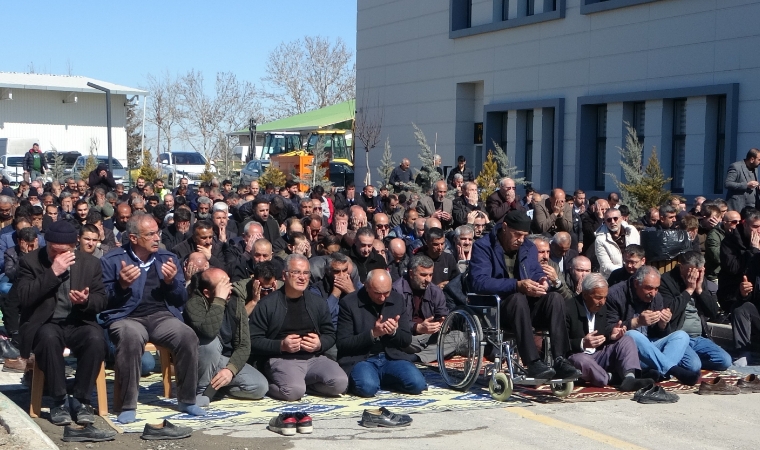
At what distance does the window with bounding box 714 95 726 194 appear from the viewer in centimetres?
2344

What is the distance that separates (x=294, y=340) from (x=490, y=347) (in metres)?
1.76

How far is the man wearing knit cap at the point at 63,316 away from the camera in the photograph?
8.09 metres

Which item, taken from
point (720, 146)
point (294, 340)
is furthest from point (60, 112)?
point (294, 340)

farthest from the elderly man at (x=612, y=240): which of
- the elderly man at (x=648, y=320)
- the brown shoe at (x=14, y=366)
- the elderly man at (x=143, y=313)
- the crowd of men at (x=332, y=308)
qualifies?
the brown shoe at (x=14, y=366)

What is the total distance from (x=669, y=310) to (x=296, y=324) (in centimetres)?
358

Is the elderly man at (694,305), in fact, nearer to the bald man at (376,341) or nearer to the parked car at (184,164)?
the bald man at (376,341)

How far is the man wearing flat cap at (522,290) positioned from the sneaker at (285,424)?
2.21 m

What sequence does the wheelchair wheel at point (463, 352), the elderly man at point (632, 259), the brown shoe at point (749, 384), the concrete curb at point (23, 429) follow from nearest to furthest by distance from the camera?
the concrete curb at point (23, 429) < the wheelchair wheel at point (463, 352) < the brown shoe at point (749, 384) < the elderly man at point (632, 259)

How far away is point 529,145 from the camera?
98.3ft

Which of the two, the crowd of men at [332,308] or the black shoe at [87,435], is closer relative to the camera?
the black shoe at [87,435]

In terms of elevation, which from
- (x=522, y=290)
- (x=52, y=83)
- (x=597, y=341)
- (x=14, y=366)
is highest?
(x=52, y=83)

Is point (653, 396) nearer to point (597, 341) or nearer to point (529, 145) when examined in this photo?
point (597, 341)

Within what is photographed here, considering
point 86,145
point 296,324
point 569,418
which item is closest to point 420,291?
point 296,324

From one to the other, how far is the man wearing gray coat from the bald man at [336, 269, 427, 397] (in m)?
7.88
